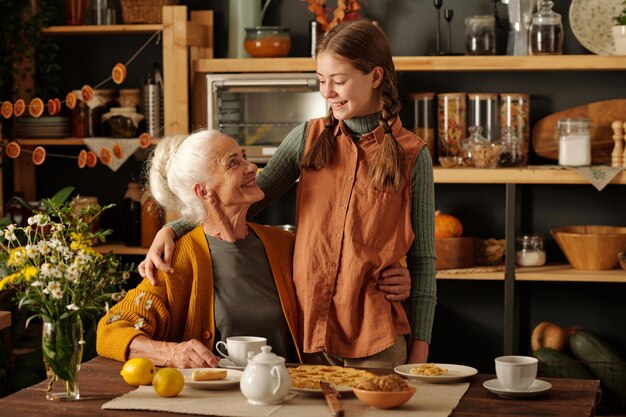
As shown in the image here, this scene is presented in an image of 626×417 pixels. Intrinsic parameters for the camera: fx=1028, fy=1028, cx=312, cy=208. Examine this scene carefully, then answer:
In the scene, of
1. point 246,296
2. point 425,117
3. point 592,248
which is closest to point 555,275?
point 592,248

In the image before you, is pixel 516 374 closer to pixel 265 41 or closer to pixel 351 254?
pixel 351 254

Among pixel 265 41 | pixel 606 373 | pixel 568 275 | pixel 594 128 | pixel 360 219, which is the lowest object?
pixel 606 373

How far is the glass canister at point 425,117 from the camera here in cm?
446

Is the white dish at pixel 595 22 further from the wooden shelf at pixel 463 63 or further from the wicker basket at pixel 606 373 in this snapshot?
the wicker basket at pixel 606 373

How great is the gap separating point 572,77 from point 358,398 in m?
2.92

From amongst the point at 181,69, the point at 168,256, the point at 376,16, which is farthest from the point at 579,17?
the point at 168,256

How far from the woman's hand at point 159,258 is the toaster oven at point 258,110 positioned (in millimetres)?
1875

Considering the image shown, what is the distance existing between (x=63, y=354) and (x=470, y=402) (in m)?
0.82

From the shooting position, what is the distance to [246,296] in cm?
254

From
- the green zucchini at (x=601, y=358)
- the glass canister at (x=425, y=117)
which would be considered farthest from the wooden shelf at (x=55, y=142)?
the green zucchini at (x=601, y=358)

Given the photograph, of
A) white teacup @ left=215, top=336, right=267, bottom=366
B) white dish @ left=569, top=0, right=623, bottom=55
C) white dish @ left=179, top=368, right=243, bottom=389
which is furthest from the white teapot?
white dish @ left=569, top=0, right=623, bottom=55

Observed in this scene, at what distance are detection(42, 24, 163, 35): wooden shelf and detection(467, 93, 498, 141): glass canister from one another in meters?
1.41

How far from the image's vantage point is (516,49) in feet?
14.3

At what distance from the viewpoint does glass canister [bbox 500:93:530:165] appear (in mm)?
4402
